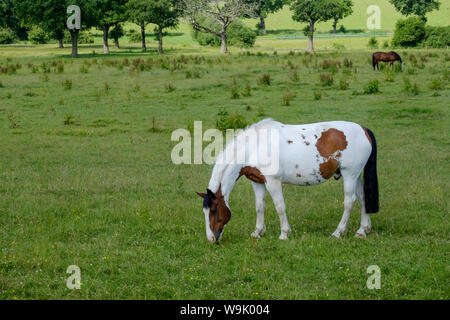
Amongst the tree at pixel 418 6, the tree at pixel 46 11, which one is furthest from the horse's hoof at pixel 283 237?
the tree at pixel 418 6

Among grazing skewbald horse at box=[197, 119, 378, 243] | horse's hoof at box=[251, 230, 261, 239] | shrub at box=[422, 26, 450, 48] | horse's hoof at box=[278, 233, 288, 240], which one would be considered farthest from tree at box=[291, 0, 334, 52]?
horse's hoof at box=[278, 233, 288, 240]

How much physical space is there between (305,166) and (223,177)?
1.26 meters

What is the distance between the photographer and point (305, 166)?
818 centimetres

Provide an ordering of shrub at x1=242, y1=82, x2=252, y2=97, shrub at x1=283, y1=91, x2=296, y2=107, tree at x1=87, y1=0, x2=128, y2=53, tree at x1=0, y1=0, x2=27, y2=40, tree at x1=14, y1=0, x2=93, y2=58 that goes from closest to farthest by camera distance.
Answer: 1. shrub at x1=283, y1=91, x2=296, y2=107
2. shrub at x1=242, y1=82, x2=252, y2=97
3. tree at x1=14, y1=0, x2=93, y2=58
4. tree at x1=87, y1=0, x2=128, y2=53
5. tree at x1=0, y1=0, x2=27, y2=40

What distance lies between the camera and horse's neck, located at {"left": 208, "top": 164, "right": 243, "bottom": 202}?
25.8ft

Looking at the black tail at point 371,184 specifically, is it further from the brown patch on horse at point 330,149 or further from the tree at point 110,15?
the tree at point 110,15

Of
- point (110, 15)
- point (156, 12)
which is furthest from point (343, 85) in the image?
point (110, 15)

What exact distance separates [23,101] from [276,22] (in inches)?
3461

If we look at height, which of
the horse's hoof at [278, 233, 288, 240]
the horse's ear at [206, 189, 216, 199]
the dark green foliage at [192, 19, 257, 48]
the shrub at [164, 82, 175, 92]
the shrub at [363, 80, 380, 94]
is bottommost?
the horse's hoof at [278, 233, 288, 240]

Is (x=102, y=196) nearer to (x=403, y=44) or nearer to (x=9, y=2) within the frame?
(x=403, y=44)

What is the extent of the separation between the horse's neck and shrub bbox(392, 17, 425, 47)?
5666 centimetres

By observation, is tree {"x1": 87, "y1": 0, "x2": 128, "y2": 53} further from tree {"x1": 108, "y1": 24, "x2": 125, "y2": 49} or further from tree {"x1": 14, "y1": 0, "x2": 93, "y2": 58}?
tree {"x1": 14, "y1": 0, "x2": 93, "y2": 58}

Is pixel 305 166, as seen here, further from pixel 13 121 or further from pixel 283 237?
pixel 13 121
